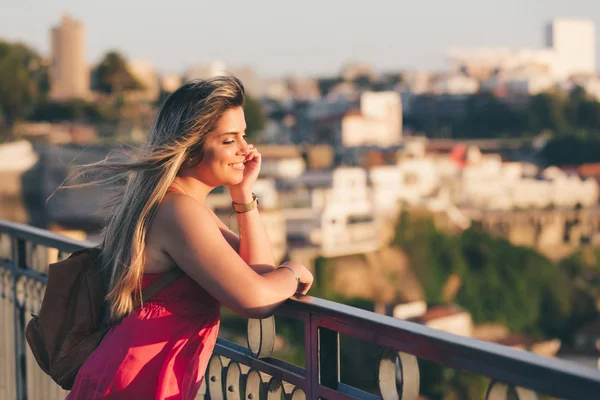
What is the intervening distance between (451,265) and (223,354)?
38.6m

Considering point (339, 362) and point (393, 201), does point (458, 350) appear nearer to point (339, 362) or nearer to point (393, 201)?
point (339, 362)

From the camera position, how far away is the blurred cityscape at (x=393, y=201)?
32656 mm

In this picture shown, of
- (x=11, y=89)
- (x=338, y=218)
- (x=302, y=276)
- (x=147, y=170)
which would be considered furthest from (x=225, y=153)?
(x=11, y=89)

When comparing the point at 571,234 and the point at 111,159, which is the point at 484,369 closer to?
the point at 111,159

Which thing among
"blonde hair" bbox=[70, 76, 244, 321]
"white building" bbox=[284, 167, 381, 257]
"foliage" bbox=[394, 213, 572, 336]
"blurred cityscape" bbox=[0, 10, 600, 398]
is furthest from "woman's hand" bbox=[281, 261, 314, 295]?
"foliage" bbox=[394, 213, 572, 336]

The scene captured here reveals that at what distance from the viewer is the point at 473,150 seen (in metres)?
59.5

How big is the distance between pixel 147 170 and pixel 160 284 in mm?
184

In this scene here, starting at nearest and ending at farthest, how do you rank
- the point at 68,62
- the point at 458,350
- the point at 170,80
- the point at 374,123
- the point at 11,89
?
the point at 458,350
the point at 11,89
the point at 68,62
the point at 374,123
the point at 170,80

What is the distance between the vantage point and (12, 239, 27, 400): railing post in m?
2.55

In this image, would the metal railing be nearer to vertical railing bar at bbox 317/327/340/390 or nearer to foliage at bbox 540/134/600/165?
vertical railing bar at bbox 317/327/340/390

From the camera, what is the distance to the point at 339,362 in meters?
1.50

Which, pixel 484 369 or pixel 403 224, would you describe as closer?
pixel 484 369

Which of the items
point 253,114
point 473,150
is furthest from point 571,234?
point 253,114

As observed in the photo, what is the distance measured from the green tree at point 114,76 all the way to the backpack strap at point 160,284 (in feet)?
148
